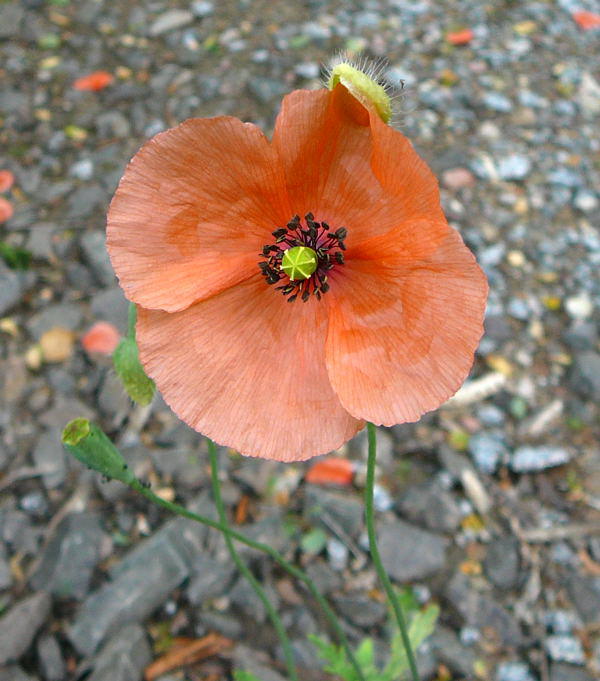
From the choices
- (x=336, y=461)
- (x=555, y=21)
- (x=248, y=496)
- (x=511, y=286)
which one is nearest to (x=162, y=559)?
(x=248, y=496)

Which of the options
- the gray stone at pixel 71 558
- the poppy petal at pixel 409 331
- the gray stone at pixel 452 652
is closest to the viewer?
the poppy petal at pixel 409 331

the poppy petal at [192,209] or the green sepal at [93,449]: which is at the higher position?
the poppy petal at [192,209]

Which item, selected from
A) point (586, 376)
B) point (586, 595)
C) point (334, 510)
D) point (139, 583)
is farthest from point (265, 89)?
point (586, 595)

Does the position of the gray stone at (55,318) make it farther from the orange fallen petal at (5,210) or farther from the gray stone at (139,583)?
the gray stone at (139,583)

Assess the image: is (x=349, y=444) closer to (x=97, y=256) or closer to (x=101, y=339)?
(x=101, y=339)

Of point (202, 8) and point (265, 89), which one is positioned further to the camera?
point (202, 8)

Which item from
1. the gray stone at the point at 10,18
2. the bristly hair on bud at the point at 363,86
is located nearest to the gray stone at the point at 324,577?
the bristly hair on bud at the point at 363,86
